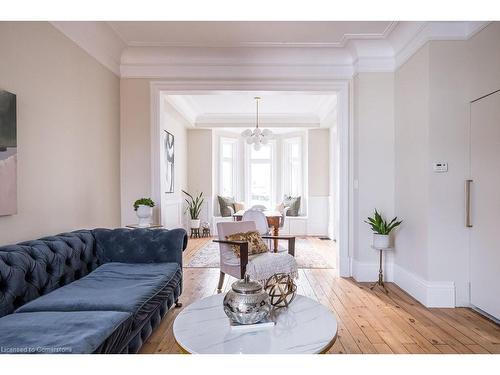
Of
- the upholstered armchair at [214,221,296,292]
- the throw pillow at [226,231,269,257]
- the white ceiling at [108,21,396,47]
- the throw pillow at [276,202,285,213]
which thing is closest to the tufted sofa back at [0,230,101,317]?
the upholstered armchair at [214,221,296,292]

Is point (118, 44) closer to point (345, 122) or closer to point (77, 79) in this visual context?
point (77, 79)

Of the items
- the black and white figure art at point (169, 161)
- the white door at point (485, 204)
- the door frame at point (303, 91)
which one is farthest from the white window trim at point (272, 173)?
the white door at point (485, 204)

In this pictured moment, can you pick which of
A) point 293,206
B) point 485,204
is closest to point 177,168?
point 293,206

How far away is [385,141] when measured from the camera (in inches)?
153

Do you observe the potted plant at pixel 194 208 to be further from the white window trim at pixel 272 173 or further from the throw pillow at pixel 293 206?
the throw pillow at pixel 293 206

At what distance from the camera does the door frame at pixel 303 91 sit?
409 cm

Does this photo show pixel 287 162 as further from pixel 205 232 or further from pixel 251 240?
pixel 251 240

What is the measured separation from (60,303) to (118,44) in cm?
304

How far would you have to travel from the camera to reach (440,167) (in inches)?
122

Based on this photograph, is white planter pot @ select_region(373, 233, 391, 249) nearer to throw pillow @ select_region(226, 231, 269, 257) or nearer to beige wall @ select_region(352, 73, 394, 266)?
beige wall @ select_region(352, 73, 394, 266)

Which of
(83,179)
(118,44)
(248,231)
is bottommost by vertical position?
(248,231)

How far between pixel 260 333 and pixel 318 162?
20.9 feet
